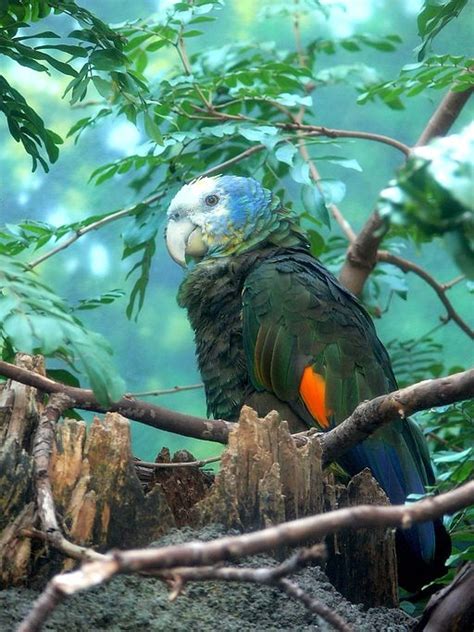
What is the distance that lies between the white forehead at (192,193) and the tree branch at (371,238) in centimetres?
37

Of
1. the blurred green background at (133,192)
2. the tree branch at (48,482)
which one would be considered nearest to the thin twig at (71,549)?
the tree branch at (48,482)

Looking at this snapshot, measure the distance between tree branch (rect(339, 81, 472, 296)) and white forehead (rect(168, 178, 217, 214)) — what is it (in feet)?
1.20

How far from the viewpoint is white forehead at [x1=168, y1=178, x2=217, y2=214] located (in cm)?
205

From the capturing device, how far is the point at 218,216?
2.04 m

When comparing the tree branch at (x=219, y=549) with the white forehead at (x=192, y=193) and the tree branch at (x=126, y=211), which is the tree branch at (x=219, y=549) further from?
the white forehead at (x=192, y=193)

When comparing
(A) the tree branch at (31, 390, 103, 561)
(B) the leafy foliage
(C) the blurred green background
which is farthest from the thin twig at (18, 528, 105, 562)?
(C) the blurred green background

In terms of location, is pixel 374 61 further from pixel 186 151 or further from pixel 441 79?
pixel 441 79

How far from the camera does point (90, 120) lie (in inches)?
70.1

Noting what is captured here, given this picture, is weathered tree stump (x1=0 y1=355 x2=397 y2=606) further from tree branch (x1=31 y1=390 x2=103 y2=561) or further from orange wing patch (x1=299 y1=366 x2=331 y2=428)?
orange wing patch (x1=299 y1=366 x2=331 y2=428)

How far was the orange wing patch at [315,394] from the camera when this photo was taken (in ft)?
Answer: 5.23

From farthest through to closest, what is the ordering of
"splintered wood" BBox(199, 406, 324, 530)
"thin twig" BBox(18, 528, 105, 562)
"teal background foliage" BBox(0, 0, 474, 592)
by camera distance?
"teal background foliage" BBox(0, 0, 474, 592) < "splintered wood" BBox(199, 406, 324, 530) < "thin twig" BBox(18, 528, 105, 562)

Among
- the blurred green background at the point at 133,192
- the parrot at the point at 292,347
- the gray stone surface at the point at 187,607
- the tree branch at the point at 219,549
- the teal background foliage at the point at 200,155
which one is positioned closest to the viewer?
the tree branch at the point at 219,549

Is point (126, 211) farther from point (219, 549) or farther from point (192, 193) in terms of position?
point (219, 549)

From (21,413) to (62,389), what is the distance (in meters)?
0.06
